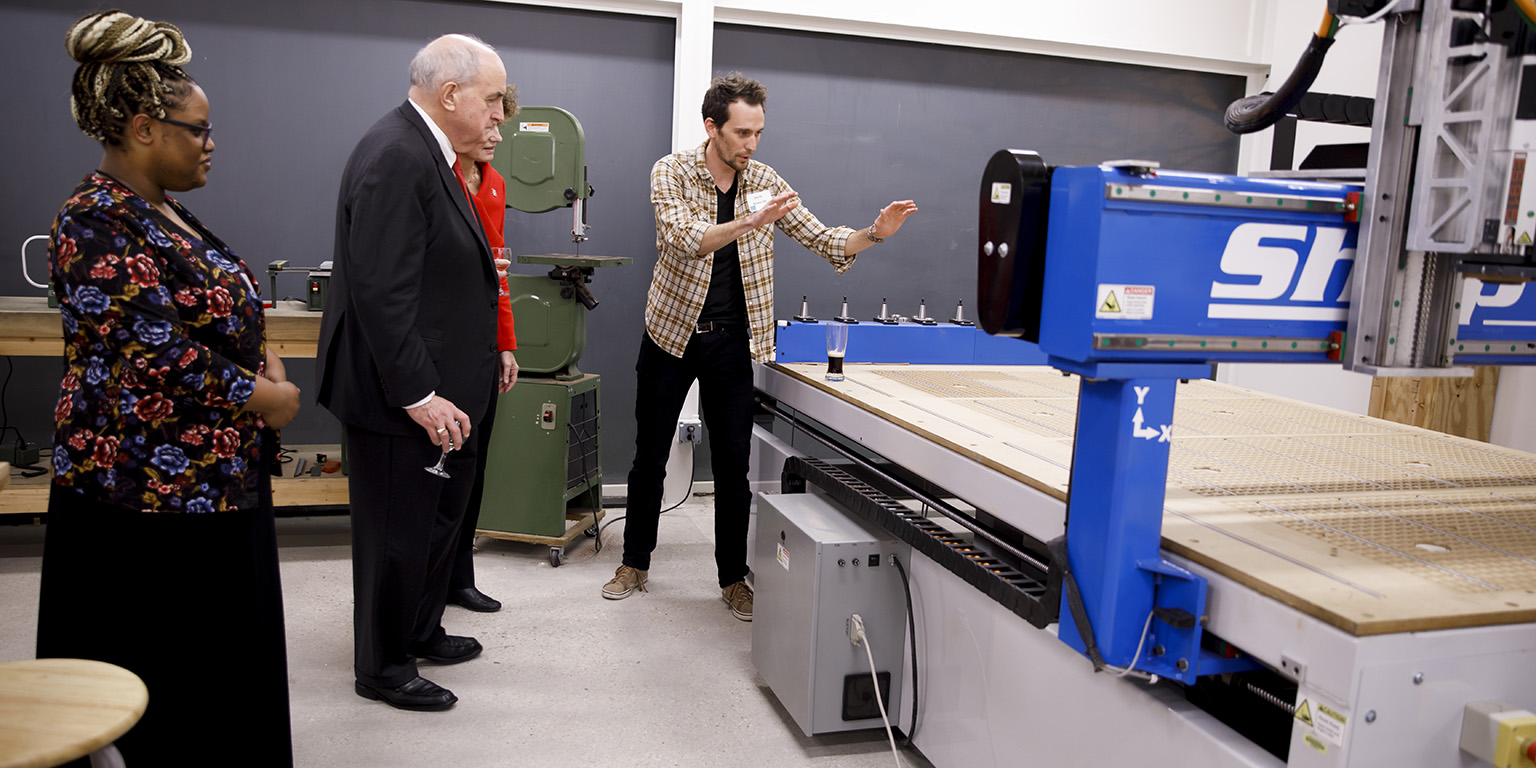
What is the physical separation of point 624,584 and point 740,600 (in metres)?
0.40

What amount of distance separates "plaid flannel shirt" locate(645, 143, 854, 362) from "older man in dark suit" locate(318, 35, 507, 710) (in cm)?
69

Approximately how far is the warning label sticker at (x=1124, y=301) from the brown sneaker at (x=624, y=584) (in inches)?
92.0

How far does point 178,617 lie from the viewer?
172cm

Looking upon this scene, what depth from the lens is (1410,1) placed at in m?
1.32

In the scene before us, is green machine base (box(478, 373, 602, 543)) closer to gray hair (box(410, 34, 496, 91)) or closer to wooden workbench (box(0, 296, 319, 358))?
wooden workbench (box(0, 296, 319, 358))

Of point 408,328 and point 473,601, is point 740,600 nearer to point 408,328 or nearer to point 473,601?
point 473,601

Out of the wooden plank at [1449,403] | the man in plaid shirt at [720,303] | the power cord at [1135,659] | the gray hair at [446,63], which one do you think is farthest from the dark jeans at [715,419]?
the wooden plank at [1449,403]

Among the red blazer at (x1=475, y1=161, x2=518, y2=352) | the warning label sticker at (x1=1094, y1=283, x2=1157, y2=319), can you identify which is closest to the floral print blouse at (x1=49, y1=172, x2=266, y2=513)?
the red blazer at (x1=475, y1=161, x2=518, y2=352)

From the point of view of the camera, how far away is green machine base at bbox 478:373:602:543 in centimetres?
356

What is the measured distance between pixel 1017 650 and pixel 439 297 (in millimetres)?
1453

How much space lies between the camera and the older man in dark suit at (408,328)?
219 cm

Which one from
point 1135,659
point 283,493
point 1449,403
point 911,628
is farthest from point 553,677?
point 1449,403

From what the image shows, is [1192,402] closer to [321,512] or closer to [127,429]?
[127,429]

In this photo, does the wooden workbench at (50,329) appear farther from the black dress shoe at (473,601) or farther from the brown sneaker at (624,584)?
the brown sneaker at (624,584)
